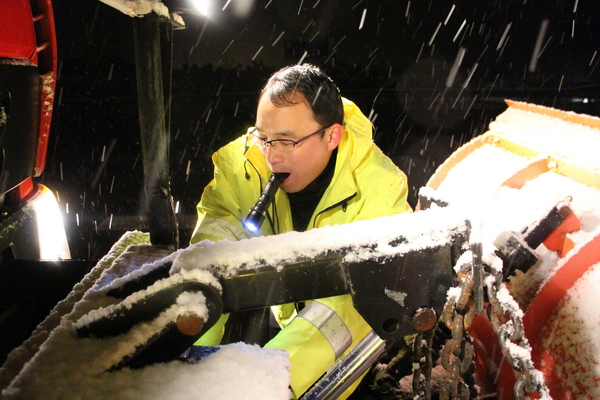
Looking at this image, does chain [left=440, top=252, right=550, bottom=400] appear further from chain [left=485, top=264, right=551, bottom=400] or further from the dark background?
the dark background

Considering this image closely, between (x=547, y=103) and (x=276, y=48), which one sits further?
(x=276, y=48)

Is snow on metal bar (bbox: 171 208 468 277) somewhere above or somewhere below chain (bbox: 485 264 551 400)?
above

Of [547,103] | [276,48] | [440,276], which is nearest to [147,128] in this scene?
[440,276]

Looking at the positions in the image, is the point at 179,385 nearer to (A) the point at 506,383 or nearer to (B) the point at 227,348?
(B) the point at 227,348

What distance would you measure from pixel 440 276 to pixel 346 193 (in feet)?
4.33

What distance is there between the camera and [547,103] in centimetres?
1562

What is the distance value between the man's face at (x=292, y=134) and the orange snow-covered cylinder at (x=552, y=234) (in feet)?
3.36

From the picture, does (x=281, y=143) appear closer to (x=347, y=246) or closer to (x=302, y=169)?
(x=302, y=169)

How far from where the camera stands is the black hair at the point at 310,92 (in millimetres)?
2354

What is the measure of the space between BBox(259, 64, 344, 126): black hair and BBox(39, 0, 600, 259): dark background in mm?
8023

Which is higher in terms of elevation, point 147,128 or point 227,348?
point 147,128

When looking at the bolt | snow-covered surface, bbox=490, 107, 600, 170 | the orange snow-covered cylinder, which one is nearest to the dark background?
snow-covered surface, bbox=490, 107, 600, 170

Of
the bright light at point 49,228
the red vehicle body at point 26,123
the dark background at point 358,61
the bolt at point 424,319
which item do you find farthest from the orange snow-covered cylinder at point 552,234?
the dark background at point 358,61

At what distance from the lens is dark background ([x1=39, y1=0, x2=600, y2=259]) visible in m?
12.8
